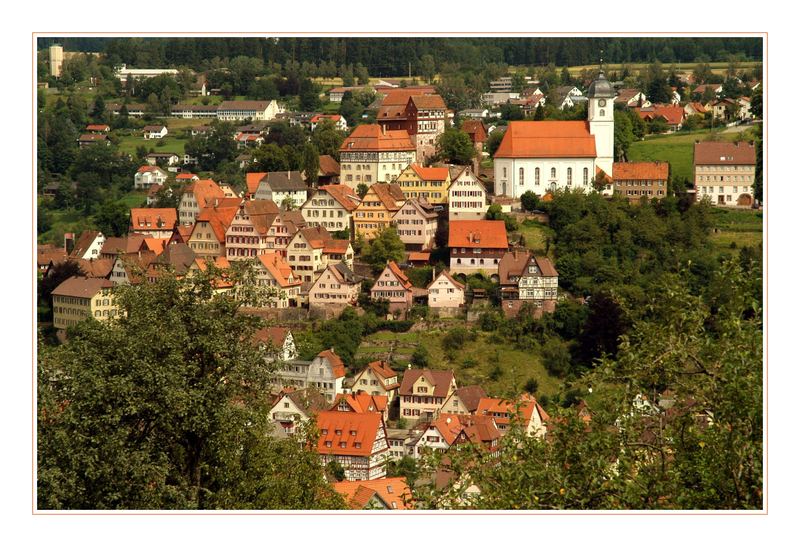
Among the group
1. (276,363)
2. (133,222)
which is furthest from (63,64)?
(276,363)

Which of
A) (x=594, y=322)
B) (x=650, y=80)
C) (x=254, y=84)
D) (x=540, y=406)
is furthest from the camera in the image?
(x=254, y=84)

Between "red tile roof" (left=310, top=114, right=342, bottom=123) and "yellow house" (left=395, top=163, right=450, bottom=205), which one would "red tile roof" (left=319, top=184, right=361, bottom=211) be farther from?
"red tile roof" (left=310, top=114, right=342, bottom=123)

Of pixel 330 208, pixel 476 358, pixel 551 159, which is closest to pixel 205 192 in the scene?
pixel 330 208

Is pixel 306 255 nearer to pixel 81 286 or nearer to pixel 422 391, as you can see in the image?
pixel 81 286

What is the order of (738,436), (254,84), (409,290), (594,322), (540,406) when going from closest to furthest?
1. (738,436)
2. (540,406)
3. (594,322)
4. (409,290)
5. (254,84)

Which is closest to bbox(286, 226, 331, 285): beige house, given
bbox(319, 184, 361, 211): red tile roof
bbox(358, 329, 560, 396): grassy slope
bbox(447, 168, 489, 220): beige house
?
bbox(319, 184, 361, 211): red tile roof

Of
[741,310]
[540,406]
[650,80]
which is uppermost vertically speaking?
[650,80]

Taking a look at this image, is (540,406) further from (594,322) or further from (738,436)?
(738,436)
